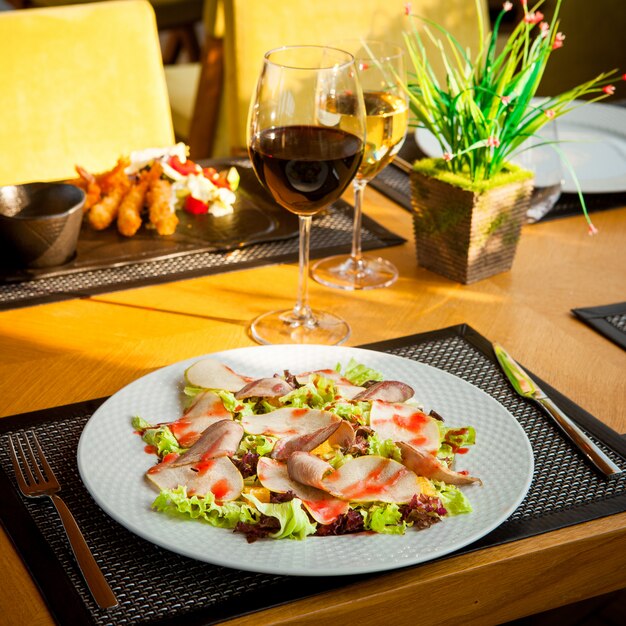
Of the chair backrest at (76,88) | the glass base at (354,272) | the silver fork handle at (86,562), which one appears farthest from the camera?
the chair backrest at (76,88)

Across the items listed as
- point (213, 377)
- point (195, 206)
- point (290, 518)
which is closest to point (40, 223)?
point (195, 206)

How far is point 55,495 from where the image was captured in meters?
0.74

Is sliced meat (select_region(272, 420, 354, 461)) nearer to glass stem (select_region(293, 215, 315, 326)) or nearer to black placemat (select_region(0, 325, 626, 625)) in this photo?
black placemat (select_region(0, 325, 626, 625))

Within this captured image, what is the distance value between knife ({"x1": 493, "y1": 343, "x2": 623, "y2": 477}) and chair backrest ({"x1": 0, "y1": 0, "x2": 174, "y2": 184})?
1.12 meters

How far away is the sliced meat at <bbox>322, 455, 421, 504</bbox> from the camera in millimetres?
694

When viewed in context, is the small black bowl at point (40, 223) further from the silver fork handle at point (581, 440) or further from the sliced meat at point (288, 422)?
the silver fork handle at point (581, 440)

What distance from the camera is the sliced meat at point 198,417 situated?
0.77 metres

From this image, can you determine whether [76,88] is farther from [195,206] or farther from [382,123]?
[382,123]

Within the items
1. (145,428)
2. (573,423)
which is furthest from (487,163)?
(145,428)

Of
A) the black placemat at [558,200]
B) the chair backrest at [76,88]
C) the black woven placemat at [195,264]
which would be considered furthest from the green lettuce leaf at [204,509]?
the chair backrest at [76,88]

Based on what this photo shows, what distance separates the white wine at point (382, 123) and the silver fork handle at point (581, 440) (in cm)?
42

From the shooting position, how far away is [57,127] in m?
1.80

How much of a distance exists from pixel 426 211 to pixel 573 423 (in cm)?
43

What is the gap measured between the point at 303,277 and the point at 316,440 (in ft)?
1.14
